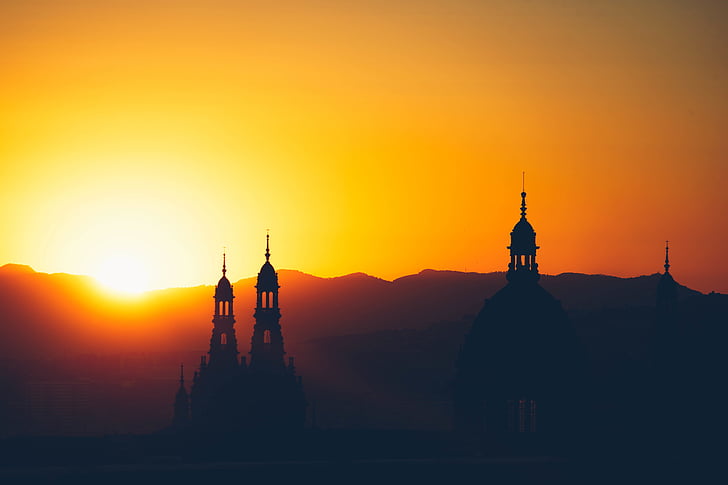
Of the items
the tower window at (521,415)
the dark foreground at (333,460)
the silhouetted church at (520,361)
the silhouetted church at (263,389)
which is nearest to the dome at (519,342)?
the silhouetted church at (520,361)

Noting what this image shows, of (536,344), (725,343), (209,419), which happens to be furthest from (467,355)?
(725,343)

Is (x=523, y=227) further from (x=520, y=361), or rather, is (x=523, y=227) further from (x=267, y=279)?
(x=267, y=279)

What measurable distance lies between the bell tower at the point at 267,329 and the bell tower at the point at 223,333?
35.2ft

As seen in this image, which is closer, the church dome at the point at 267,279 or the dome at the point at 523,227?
the dome at the point at 523,227

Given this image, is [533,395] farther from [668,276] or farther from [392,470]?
[668,276]

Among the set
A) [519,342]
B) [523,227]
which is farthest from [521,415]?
[523,227]

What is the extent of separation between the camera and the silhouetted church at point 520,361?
82938 millimetres

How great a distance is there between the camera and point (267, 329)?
110438mm

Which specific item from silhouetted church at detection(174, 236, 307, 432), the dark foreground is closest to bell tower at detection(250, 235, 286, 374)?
silhouetted church at detection(174, 236, 307, 432)

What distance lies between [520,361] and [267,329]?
31808mm

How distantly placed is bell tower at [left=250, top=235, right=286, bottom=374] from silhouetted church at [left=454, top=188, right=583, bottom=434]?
27867 mm

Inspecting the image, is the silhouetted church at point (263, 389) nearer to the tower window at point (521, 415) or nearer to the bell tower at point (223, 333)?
the bell tower at point (223, 333)

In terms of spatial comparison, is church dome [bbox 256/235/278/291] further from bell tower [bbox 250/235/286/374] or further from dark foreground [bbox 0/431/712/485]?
dark foreground [bbox 0/431/712/485]

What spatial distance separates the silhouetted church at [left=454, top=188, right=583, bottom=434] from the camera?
82.9m
